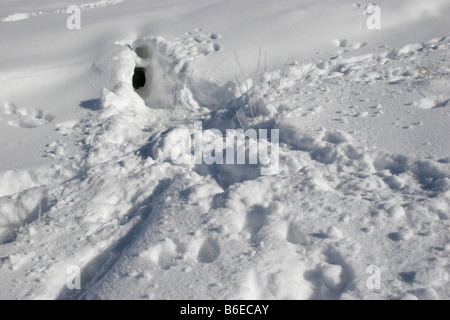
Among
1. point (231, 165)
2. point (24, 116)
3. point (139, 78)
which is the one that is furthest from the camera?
point (139, 78)

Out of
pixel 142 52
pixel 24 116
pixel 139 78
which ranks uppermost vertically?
pixel 142 52

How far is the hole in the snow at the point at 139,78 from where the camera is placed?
153 inches

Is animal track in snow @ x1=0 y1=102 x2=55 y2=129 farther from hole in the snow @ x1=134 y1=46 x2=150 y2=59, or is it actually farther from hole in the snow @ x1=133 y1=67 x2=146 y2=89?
hole in the snow @ x1=134 y1=46 x2=150 y2=59

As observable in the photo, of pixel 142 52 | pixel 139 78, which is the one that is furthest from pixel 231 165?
pixel 142 52

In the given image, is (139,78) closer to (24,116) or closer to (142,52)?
(142,52)

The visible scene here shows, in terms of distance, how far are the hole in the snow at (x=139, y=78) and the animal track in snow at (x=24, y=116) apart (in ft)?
3.39

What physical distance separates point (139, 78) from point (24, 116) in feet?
4.15

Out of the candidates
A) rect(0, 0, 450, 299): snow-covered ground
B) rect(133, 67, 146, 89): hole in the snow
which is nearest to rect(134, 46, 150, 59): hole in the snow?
rect(0, 0, 450, 299): snow-covered ground

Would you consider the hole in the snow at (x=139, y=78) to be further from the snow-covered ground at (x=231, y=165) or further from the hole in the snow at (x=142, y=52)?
the hole in the snow at (x=142, y=52)

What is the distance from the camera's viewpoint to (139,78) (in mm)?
3947

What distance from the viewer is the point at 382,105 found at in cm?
276

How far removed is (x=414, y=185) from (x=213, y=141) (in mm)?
1390

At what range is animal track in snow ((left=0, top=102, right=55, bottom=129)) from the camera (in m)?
3.08
